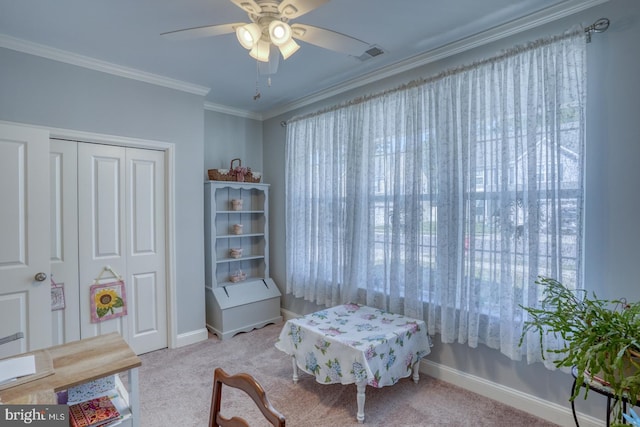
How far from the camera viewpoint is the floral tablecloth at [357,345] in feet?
7.01

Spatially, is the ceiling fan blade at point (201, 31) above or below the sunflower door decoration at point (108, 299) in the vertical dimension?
above

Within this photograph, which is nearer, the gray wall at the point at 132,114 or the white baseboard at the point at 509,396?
the white baseboard at the point at 509,396

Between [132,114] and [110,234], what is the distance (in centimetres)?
111

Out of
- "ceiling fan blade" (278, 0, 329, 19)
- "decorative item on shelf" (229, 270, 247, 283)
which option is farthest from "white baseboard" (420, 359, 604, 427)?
"ceiling fan blade" (278, 0, 329, 19)

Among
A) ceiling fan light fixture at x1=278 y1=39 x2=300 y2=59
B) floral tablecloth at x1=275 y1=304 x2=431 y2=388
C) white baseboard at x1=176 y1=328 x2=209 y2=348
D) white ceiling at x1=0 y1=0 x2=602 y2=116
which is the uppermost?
white ceiling at x1=0 y1=0 x2=602 y2=116

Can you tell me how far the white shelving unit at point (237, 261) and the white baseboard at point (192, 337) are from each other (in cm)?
13

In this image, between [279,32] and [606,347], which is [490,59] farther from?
[606,347]

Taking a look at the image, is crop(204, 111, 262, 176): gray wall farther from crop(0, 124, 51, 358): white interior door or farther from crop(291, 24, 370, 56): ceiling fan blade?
crop(291, 24, 370, 56): ceiling fan blade

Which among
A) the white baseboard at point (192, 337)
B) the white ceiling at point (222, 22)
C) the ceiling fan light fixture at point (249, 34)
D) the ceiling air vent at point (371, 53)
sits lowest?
the white baseboard at point (192, 337)

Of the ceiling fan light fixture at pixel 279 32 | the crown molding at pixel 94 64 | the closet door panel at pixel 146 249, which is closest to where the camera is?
the ceiling fan light fixture at pixel 279 32

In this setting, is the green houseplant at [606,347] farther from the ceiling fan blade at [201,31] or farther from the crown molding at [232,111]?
the crown molding at [232,111]

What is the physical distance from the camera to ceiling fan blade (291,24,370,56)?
1679 millimetres

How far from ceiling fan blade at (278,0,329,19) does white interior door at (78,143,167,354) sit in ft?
7.34
